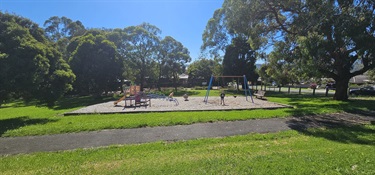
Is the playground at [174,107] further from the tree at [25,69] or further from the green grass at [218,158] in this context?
the green grass at [218,158]

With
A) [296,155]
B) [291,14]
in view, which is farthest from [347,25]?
[296,155]

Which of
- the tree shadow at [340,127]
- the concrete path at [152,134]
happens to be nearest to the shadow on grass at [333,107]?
the tree shadow at [340,127]

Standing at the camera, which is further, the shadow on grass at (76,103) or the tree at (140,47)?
the tree at (140,47)

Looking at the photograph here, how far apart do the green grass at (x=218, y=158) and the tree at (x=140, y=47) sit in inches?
1305

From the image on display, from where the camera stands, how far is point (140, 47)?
124 ft

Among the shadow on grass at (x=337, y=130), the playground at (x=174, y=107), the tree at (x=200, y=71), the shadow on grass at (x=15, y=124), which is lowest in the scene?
the shadow on grass at (x=15, y=124)

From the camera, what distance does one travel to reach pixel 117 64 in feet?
87.2

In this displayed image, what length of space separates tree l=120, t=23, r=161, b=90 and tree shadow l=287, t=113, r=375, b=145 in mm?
31919

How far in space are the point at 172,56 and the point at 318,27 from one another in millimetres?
31530

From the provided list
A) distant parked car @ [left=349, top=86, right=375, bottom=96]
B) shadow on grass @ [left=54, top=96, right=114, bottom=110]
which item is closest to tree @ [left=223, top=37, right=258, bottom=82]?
distant parked car @ [left=349, top=86, right=375, bottom=96]

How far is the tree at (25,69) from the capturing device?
960 cm

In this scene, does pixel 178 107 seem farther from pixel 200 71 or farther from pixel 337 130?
pixel 200 71

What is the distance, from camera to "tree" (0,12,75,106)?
9.60m

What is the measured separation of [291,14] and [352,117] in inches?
360
